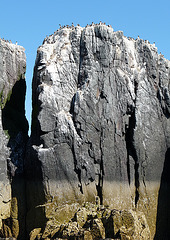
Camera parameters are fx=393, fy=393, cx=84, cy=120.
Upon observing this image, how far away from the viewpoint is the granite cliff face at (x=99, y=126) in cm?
2155

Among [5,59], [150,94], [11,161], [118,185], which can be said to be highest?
[5,59]

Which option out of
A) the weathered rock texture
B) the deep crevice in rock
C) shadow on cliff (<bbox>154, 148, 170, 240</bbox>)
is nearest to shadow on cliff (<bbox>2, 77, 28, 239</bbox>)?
the weathered rock texture

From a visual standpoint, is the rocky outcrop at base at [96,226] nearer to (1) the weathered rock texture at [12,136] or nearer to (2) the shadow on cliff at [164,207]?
(1) the weathered rock texture at [12,136]

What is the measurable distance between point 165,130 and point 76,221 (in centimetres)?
851

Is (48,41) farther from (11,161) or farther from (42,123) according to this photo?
(11,161)

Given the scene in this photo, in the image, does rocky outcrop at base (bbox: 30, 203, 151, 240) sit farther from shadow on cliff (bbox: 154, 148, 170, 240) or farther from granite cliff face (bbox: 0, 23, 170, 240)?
shadow on cliff (bbox: 154, 148, 170, 240)

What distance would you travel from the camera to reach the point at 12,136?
→ 23.8 metres

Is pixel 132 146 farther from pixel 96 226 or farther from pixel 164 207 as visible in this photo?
Answer: pixel 96 226

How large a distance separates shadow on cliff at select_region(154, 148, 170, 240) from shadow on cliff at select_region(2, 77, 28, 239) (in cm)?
801

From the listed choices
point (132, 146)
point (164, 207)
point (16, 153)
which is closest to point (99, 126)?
point (132, 146)

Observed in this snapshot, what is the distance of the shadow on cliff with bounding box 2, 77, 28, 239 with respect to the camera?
877 inches

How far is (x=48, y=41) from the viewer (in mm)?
24828

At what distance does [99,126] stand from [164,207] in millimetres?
6477

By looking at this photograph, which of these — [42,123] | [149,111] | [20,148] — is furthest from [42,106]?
[149,111]
